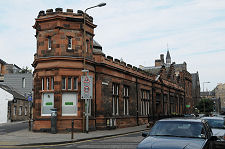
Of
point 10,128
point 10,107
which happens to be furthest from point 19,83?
point 10,128

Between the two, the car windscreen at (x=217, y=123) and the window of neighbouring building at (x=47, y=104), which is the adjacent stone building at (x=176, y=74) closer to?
the window of neighbouring building at (x=47, y=104)

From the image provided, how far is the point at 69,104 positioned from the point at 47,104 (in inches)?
73.1

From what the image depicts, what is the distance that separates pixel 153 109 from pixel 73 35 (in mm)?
20951

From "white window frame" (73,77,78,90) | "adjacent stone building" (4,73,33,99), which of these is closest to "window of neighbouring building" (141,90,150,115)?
"white window frame" (73,77,78,90)

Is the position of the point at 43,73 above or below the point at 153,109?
above

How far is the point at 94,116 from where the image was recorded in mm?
23344

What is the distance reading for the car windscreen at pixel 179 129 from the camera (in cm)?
725

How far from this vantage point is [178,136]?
23.4 feet

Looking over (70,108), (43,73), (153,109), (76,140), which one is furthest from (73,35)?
(153,109)

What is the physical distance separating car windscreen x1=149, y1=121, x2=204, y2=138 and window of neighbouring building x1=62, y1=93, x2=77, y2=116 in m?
14.4

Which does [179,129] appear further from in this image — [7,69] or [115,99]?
[7,69]

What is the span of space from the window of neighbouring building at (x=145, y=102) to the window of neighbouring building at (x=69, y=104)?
51.1 feet

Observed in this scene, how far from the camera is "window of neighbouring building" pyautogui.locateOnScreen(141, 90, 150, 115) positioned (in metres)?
35.7

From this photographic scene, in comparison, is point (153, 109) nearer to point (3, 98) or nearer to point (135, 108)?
point (135, 108)
